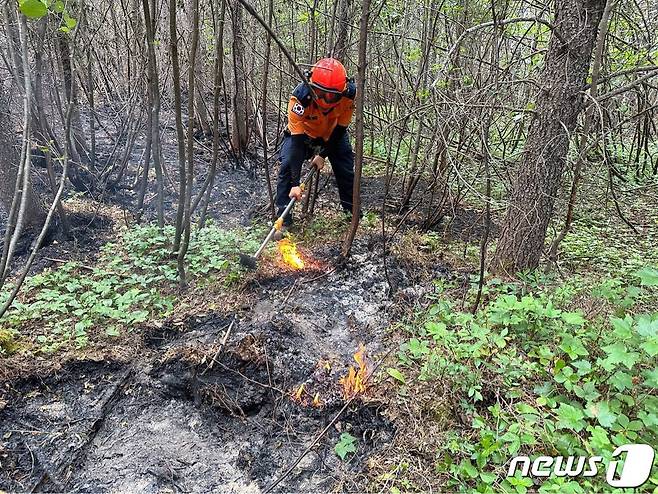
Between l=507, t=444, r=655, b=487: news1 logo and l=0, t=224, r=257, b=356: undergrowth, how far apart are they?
276 cm

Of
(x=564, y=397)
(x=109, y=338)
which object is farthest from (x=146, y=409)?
(x=564, y=397)

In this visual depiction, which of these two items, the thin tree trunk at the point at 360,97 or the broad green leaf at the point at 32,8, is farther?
the thin tree trunk at the point at 360,97

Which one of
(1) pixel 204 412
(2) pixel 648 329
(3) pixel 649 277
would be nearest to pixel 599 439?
(2) pixel 648 329

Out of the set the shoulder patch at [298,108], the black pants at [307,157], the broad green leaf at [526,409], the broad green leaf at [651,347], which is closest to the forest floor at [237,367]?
the broad green leaf at [526,409]

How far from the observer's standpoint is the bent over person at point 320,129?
4.25m

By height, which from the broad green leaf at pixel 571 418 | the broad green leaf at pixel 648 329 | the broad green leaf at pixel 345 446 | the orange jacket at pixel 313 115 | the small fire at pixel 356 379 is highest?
the orange jacket at pixel 313 115

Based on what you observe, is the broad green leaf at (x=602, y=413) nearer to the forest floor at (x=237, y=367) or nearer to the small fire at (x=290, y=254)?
the forest floor at (x=237, y=367)

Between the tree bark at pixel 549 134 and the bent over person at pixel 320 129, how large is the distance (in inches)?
75.2

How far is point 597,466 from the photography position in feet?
6.49

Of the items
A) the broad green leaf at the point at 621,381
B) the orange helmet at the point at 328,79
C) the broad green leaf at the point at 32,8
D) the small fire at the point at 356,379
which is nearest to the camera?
the broad green leaf at the point at 32,8

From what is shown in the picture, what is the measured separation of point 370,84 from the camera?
23.0 ft

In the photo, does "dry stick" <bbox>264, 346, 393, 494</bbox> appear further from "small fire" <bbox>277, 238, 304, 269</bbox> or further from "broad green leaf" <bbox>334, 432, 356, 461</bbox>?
"small fire" <bbox>277, 238, 304, 269</bbox>

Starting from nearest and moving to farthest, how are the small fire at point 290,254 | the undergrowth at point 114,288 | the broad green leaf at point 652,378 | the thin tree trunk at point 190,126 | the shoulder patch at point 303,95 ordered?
the broad green leaf at point 652,378 → the thin tree trunk at point 190,126 → the undergrowth at point 114,288 → the small fire at point 290,254 → the shoulder patch at point 303,95

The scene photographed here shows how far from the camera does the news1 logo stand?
1.89 metres
